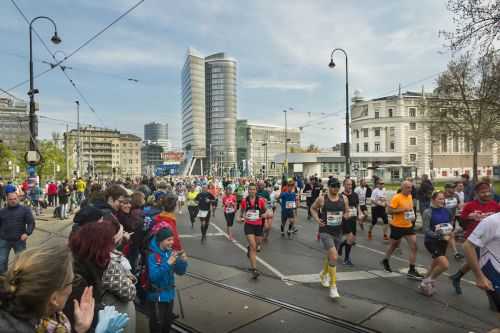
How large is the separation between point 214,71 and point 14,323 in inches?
5564

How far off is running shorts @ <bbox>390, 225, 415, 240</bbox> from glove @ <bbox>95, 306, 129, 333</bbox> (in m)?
5.76

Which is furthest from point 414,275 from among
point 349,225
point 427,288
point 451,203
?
point 451,203

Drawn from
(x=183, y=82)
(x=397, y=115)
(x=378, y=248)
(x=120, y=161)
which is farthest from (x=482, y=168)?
(x=120, y=161)

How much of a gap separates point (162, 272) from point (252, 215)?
367cm

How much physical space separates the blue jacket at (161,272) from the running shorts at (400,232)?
15.6 ft

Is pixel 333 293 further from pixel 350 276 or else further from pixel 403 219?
pixel 403 219

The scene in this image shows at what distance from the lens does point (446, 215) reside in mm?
5688

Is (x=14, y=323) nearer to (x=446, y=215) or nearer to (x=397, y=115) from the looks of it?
(x=446, y=215)

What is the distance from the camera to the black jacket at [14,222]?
5.91 m

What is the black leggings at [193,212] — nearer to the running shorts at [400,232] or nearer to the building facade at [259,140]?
the running shorts at [400,232]

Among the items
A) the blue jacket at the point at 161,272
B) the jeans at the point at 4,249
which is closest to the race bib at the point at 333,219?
the blue jacket at the point at 161,272

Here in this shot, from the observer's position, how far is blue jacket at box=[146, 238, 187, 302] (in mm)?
3367

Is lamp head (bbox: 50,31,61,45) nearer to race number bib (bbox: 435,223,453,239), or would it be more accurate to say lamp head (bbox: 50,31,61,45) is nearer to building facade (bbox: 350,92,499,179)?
race number bib (bbox: 435,223,453,239)

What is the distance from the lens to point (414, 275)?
6.40 m
